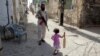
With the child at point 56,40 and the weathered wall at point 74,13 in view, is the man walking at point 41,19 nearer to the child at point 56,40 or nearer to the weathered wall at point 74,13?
the child at point 56,40

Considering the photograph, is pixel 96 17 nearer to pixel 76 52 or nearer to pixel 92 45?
pixel 92 45

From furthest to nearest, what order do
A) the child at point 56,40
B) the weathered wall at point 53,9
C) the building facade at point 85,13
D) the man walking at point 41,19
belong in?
the weathered wall at point 53,9 < the building facade at point 85,13 < the man walking at point 41,19 < the child at point 56,40

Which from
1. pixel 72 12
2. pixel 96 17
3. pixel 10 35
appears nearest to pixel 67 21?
pixel 72 12

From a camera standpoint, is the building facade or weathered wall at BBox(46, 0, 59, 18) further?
weathered wall at BBox(46, 0, 59, 18)

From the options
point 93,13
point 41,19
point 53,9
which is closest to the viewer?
point 41,19

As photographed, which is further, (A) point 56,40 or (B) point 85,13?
(B) point 85,13

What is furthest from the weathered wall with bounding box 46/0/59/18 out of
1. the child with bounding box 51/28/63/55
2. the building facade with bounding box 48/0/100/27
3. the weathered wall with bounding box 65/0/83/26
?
the child with bounding box 51/28/63/55

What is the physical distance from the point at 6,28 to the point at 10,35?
39cm

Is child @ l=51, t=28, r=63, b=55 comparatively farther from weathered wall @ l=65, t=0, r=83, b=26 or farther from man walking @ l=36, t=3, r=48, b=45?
weathered wall @ l=65, t=0, r=83, b=26

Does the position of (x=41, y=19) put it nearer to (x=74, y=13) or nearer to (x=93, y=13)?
(x=93, y=13)

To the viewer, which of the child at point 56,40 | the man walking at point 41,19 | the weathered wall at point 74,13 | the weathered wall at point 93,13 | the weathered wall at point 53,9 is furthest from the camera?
the weathered wall at point 53,9

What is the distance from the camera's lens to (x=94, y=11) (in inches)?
634

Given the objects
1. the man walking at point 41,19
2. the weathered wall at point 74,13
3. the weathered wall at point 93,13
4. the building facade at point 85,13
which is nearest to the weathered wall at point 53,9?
the weathered wall at point 74,13

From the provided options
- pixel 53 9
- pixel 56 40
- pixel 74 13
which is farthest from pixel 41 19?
pixel 53 9
